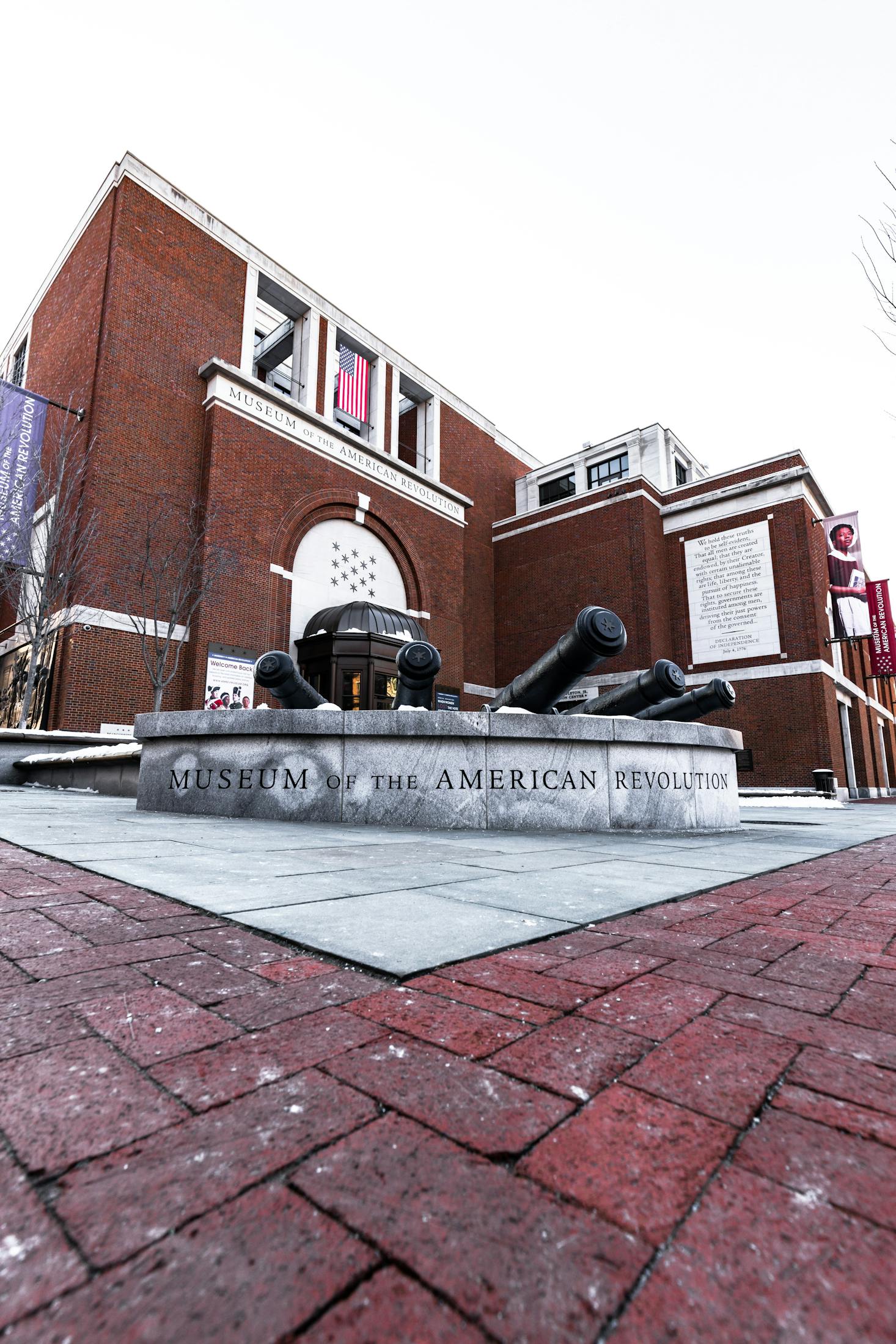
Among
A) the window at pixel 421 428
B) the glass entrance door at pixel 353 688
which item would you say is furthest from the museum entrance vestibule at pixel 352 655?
the window at pixel 421 428

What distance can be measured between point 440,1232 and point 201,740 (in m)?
6.30

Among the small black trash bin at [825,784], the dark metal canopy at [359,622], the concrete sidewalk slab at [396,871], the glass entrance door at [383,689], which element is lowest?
the concrete sidewalk slab at [396,871]

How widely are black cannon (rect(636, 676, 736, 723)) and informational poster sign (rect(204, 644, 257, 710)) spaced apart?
11.8 meters

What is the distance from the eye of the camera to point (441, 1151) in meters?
0.94

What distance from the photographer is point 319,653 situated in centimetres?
1878

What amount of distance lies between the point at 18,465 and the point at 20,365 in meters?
10.3

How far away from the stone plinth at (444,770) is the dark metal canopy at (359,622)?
12.5 meters

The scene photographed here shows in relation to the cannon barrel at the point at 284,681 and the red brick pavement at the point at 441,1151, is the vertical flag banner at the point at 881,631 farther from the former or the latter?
the red brick pavement at the point at 441,1151

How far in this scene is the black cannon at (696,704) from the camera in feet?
23.7

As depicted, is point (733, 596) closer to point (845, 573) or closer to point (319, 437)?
point (845, 573)

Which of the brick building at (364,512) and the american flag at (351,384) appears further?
the american flag at (351,384)

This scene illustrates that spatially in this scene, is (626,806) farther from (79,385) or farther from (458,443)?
(458,443)

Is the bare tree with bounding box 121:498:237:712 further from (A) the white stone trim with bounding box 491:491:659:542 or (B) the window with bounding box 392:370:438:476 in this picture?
(A) the white stone trim with bounding box 491:491:659:542

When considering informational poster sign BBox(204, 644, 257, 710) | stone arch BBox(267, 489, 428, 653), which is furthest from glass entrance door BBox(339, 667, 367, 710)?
informational poster sign BBox(204, 644, 257, 710)
